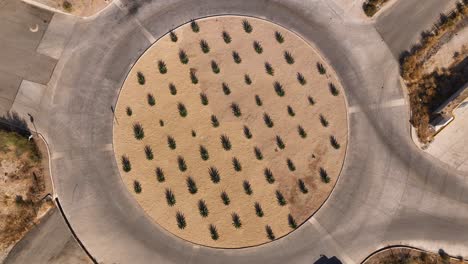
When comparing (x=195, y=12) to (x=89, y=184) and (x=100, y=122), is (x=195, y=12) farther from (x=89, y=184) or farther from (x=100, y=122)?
(x=89, y=184)

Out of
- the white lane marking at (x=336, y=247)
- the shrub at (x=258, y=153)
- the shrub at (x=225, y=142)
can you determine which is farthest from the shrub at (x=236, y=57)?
the white lane marking at (x=336, y=247)

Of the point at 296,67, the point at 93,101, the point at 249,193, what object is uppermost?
the point at 296,67

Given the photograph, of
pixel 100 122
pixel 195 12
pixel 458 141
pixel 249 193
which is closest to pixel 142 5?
pixel 195 12

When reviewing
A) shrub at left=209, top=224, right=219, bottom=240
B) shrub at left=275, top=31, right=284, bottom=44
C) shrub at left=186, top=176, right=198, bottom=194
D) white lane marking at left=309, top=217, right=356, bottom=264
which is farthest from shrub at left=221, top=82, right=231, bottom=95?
white lane marking at left=309, top=217, right=356, bottom=264

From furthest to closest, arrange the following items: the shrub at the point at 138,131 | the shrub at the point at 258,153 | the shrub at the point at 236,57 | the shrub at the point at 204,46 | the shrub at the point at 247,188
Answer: the shrub at the point at 236,57, the shrub at the point at 204,46, the shrub at the point at 258,153, the shrub at the point at 247,188, the shrub at the point at 138,131

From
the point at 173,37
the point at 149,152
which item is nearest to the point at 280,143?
the point at 149,152

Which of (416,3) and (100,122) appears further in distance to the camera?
(416,3)

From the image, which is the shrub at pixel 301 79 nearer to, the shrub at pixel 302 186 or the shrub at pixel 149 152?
the shrub at pixel 302 186
